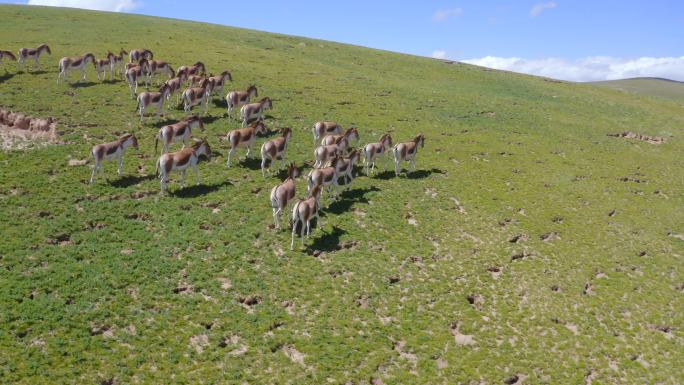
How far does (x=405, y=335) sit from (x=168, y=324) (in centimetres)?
761

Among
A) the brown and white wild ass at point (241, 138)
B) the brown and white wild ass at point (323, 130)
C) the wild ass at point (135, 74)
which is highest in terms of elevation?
the wild ass at point (135, 74)

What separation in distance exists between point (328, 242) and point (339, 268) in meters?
1.82

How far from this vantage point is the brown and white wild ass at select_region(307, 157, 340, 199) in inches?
802

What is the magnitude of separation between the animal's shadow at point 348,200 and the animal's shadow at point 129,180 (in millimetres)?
9396

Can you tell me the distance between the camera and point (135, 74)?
32.6m

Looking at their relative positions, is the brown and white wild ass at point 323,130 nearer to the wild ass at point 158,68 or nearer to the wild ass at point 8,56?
the wild ass at point 158,68

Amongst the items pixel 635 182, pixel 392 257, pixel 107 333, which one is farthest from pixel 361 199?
pixel 635 182

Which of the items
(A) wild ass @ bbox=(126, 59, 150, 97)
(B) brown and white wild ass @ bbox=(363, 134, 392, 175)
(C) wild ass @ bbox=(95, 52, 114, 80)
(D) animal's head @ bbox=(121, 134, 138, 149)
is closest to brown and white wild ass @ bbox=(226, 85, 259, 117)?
(A) wild ass @ bbox=(126, 59, 150, 97)

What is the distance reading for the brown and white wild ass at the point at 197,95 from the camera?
29.8m

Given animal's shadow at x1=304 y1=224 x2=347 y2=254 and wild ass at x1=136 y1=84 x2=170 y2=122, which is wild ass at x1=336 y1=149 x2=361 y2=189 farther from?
wild ass at x1=136 y1=84 x2=170 y2=122

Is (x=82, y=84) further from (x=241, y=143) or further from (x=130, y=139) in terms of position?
(x=241, y=143)

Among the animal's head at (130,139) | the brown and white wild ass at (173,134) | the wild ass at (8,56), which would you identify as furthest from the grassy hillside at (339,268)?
the wild ass at (8,56)

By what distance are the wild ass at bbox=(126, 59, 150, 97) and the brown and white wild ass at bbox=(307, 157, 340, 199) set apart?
774 inches

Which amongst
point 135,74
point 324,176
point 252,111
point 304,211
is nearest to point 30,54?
point 135,74
